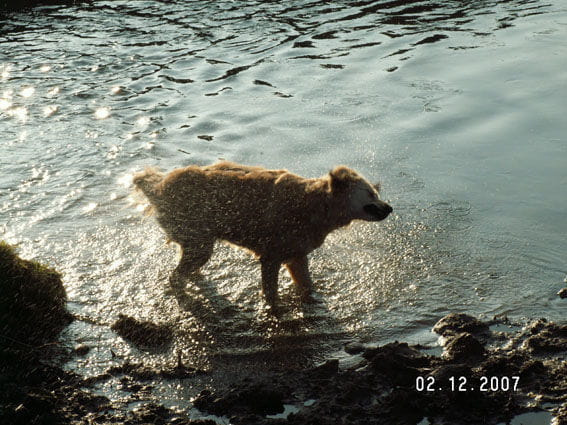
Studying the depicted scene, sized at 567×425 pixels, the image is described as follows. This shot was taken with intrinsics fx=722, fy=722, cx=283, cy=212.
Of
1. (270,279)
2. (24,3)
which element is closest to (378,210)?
(270,279)

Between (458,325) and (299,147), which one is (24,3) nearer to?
(299,147)

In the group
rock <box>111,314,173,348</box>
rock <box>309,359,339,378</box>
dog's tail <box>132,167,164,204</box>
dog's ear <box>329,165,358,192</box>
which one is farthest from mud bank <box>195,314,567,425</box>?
dog's tail <box>132,167,164,204</box>

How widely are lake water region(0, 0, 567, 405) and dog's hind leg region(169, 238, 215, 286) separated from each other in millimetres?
250

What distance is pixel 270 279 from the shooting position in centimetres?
793

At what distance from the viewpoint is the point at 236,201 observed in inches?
319

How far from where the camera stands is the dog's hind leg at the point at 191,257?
Answer: 27.6ft

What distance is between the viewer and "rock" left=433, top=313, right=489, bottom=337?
Result: 711 cm

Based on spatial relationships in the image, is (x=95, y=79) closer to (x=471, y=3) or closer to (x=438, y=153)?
(x=438, y=153)

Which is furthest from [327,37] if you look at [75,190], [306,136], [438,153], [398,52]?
[75,190]

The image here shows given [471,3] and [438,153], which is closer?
[438,153]

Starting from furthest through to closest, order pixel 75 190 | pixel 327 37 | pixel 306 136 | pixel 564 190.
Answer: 1. pixel 327 37
2. pixel 306 136
3. pixel 75 190
4. pixel 564 190

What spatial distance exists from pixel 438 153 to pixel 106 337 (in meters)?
6.68

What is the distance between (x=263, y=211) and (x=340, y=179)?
972 millimetres

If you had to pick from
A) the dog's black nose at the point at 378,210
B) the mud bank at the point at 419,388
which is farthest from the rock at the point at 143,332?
the dog's black nose at the point at 378,210
